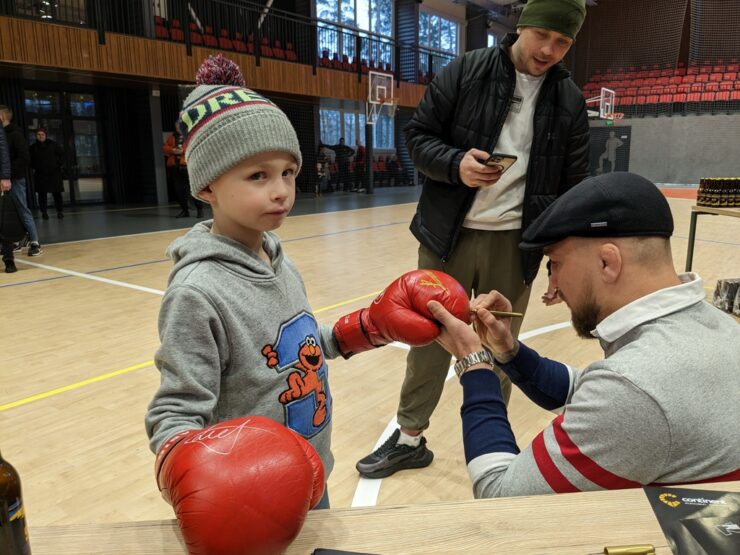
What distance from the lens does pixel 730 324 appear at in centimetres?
105

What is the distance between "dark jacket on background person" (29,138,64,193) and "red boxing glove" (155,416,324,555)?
962 centimetres

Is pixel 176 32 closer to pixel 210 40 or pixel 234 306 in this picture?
pixel 210 40

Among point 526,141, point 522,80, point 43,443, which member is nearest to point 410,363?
point 526,141

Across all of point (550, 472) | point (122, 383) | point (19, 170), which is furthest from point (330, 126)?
point (550, 472)

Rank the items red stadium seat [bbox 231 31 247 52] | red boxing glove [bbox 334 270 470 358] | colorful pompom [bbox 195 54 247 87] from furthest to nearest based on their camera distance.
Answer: red stadium seat [bbox 231 31 247 52] < red boxing glove [bbox 334 270 470 358] < colorful pompom [bbox 195 54 247 87]

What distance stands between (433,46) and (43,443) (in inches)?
712

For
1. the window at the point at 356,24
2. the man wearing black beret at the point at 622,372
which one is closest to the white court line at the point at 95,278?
the man wearing black beret at the point at 622,372

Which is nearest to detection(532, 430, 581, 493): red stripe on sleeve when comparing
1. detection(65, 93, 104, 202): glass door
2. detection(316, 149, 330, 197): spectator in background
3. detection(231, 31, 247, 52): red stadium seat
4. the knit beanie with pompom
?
the knit beanie with pompom

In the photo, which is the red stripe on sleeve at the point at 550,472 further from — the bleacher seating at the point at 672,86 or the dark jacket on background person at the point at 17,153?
the bleacher seating at the point at 672,86

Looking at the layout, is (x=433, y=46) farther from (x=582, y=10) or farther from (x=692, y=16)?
(x=582, y=10)

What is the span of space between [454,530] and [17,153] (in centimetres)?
673

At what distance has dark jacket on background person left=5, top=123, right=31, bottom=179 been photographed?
586 centimetres

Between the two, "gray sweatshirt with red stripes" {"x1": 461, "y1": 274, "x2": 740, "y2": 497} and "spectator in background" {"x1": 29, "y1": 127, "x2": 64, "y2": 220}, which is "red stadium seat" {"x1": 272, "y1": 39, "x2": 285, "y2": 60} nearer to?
"spectator in background" {"x1": 29, "y1": 127, "x2": 64, "y2": 220}

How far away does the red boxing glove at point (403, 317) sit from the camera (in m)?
1.36
